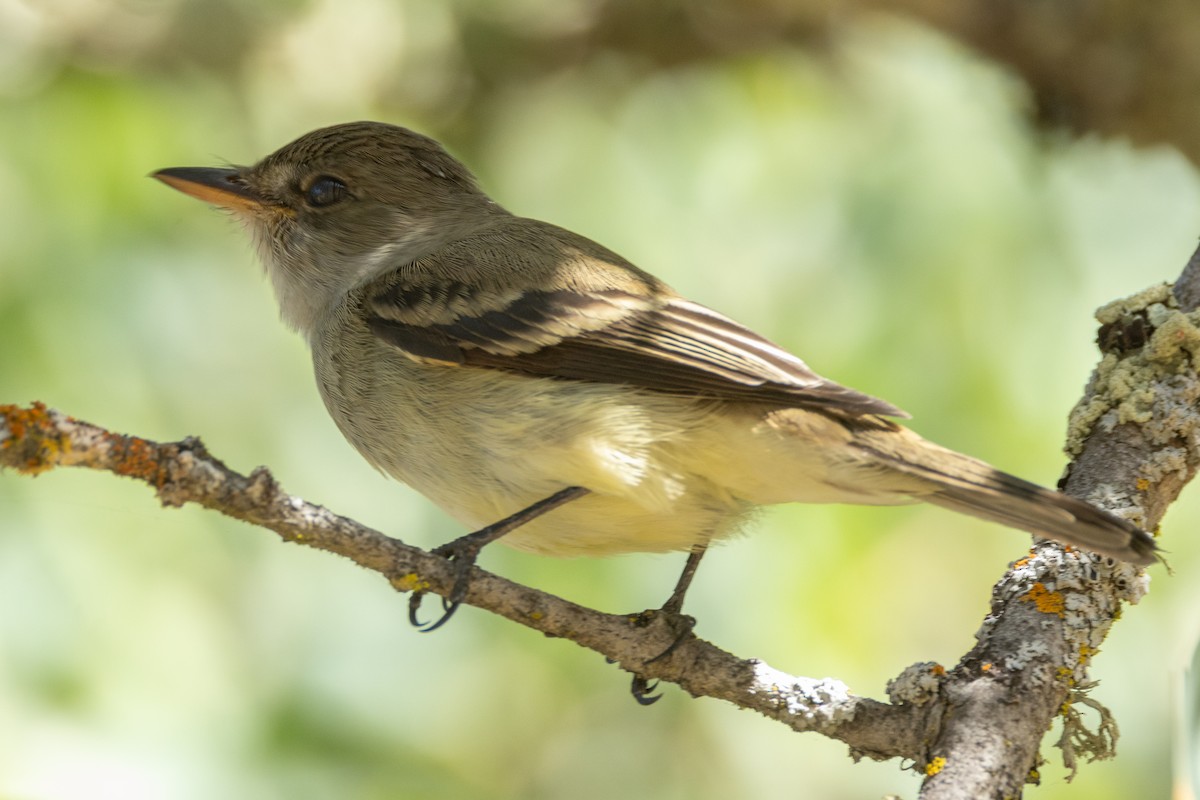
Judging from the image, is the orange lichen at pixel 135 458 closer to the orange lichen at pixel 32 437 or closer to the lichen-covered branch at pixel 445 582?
the lichen-covered branch at pixel 445 582

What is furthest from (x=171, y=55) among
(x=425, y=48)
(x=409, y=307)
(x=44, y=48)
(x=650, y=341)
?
(x=650, y=341)

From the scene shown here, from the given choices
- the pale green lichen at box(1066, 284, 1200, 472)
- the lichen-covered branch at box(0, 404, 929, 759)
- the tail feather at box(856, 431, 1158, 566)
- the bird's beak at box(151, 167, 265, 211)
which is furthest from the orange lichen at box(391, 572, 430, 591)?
the bird's beak at box(151, 167, 265, 211)

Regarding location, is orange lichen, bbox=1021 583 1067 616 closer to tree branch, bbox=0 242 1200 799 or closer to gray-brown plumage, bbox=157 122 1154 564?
tree branch, bbox=0 242 1200 799

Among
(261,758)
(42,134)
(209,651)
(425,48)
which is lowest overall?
(261,758)

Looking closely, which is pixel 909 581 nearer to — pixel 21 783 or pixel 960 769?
pixel 960 769

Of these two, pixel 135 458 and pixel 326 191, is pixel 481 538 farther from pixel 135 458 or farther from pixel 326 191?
pixel 326 191

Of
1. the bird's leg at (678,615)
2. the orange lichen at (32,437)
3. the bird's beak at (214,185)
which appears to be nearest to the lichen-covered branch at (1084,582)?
the bird's leg at (678,615)

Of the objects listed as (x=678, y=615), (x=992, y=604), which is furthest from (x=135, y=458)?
(x=992, y=604)
